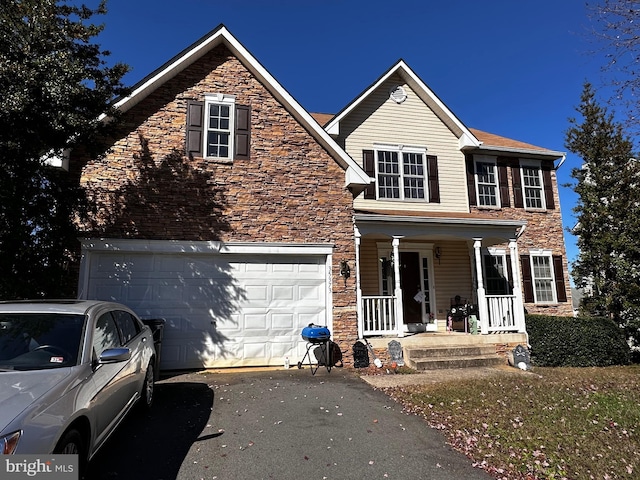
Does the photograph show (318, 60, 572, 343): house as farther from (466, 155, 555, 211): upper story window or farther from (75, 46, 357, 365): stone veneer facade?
(75, 46, 357, 365): stone veneer facade

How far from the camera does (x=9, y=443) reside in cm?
251

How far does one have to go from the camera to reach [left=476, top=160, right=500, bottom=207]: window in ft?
46.9

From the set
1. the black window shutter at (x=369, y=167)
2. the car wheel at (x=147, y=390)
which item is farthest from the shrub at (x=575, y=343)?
the car wheel at (x=147, y=390)

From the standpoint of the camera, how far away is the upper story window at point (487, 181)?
14289 millimetres

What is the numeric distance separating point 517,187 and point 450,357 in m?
8.11

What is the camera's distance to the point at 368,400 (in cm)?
671

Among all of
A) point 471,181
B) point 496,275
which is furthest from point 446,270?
point 471,181

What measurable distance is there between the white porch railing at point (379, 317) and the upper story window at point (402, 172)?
156 inches

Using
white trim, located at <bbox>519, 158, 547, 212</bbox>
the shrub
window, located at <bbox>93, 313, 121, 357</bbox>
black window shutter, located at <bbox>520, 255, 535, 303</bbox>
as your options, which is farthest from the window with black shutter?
window, located at <bbox>93, 313, 121, 357</bbox>

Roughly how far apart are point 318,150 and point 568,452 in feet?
27.2

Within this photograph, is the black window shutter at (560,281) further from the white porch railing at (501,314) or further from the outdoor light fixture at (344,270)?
the outdoor light fixture at (344,270)

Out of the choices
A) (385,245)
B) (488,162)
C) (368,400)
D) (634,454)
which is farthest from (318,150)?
(634,454)

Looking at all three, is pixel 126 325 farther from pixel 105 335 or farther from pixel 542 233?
pixel 542 233

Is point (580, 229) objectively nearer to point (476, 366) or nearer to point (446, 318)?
point (446, 318)
